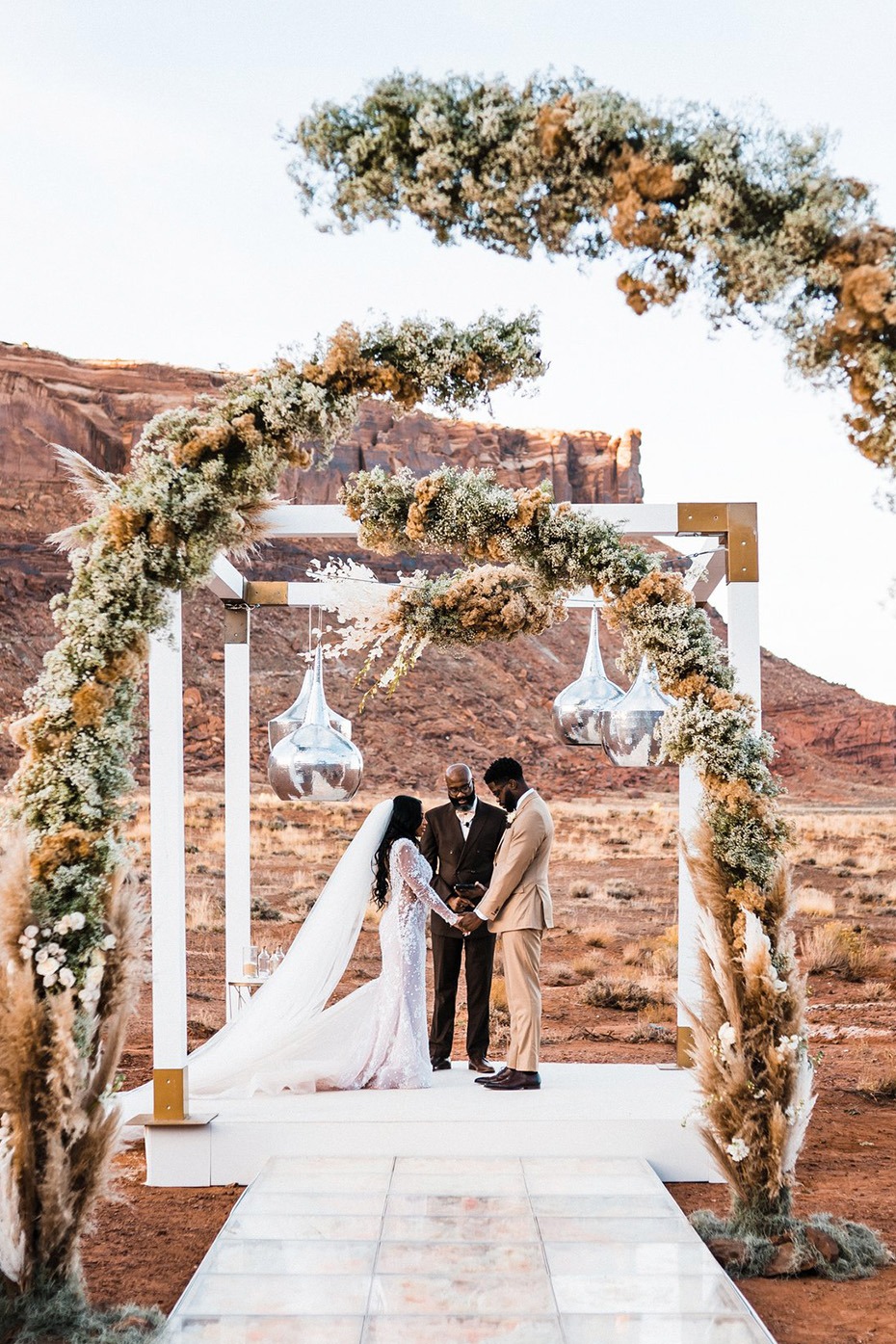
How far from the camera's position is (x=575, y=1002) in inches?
588

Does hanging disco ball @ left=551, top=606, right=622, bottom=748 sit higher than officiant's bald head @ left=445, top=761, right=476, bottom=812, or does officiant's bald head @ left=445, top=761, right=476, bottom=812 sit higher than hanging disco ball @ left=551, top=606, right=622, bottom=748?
hanging disco ball @ left=551, top=606, right=622, bottom=748

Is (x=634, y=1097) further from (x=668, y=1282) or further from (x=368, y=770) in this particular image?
(x=368, y=770)

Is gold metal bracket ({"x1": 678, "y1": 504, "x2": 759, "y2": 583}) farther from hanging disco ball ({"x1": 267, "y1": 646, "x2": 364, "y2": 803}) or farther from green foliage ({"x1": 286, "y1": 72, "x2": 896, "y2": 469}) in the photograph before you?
green foliage ({"x1": 286, "y1": 72, "x2": 896, "y2": 469})

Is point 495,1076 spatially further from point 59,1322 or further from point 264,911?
point 264,911

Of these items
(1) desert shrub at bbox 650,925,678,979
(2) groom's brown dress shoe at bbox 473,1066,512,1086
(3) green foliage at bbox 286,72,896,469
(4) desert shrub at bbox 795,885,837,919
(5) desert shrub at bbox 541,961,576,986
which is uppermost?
(3) green foliage at bbox 286,72,896,469

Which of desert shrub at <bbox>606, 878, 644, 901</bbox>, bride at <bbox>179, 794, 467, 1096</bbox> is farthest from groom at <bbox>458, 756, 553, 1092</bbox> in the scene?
desert shrub at <bbox>606, 878, 644, 901</bbox>

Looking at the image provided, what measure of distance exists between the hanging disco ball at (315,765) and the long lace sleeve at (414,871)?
0.46 meters

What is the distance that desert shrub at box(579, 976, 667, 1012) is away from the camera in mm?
14680

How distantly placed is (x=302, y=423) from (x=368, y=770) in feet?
106

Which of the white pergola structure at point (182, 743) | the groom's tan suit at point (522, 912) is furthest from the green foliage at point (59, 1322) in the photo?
the groom's tan suit at point (522, 912)

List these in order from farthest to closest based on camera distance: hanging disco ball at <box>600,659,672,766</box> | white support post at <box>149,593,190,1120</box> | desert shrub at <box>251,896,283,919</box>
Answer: desert shrub at <box>251,896,283,919</box> → hanging disco ball at <box>600,659,672,766</box> → white support post at <box>149,593,190,1120</box>

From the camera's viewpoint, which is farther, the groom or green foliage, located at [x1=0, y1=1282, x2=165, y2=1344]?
the groom

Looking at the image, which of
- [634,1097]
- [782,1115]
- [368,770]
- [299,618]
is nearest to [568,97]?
[782,1115]

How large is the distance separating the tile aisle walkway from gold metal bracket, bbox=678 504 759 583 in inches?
116
